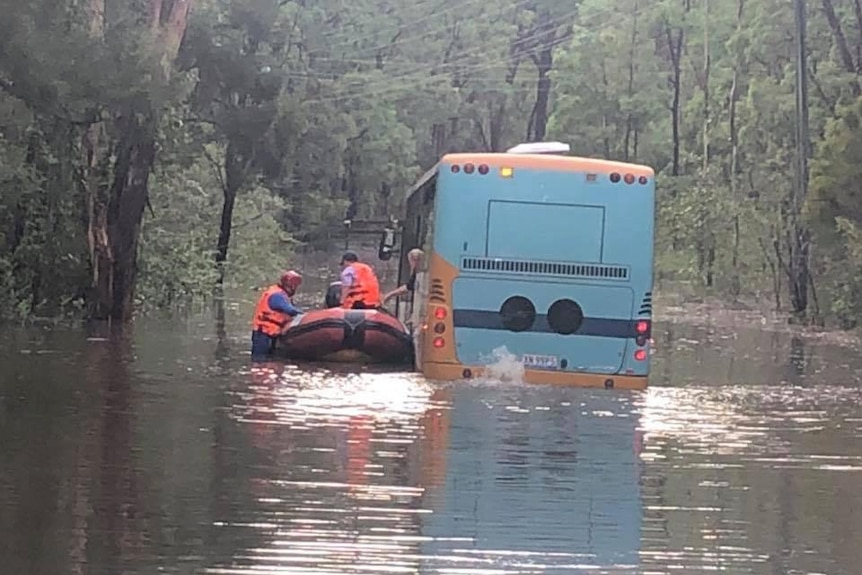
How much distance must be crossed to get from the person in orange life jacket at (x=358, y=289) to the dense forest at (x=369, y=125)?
374 cm

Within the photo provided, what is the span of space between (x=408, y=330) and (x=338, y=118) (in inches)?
1615

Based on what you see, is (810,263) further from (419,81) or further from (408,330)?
(419,81)

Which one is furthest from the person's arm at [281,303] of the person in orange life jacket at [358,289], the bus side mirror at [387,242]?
the bus side mirror at [387,242]

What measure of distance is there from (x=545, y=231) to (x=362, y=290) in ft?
16.4

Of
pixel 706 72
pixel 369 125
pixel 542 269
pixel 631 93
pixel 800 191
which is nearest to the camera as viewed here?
pixel 542 269

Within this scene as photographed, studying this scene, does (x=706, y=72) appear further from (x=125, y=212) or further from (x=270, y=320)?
(x=270, y=320)

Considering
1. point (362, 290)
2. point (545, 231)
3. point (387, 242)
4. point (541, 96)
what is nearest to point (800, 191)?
point (387, 242)

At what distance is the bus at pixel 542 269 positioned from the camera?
1881 cm

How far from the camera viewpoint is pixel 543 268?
62.0ft

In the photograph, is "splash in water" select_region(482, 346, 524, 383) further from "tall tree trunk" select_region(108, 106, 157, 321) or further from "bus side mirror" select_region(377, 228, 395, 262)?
"tall tree trunk" select_region(108, 106, 157, 321)

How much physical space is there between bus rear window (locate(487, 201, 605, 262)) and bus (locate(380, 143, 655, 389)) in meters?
0.01

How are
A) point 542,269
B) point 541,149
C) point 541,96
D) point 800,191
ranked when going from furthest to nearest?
1. point 541,96
2. point 800,191
3. point 541,149
4. point 542,269

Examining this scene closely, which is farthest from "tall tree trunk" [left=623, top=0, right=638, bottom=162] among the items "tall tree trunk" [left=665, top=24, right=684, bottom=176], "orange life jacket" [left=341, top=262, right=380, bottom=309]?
"orange life jacket" [left=341, top=262, right=380, bottom=309]

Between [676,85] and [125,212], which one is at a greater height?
[676,85]
